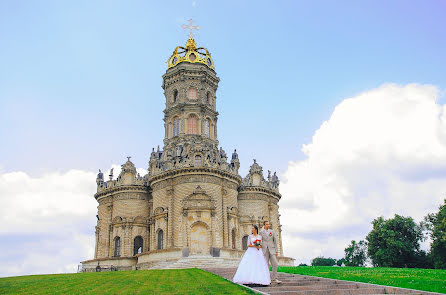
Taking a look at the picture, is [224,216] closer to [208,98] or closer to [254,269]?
[208,98]

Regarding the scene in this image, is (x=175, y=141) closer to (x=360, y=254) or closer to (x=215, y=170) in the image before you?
(x=215, y=170)

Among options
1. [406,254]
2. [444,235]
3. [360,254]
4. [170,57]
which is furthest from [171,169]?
[360,254]

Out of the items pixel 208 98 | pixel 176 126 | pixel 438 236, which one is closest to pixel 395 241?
pixel 438 236

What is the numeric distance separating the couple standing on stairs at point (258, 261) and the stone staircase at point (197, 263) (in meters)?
19.9

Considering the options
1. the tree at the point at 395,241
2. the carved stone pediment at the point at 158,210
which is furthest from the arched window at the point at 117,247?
the tree at the point at 395,241

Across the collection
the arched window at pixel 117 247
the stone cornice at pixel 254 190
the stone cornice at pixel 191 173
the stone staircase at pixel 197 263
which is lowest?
the stone staircase at pixel 197 263

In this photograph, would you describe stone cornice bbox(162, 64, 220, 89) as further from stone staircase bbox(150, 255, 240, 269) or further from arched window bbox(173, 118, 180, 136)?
stone staircase bbox(150, 255, 240, 269)

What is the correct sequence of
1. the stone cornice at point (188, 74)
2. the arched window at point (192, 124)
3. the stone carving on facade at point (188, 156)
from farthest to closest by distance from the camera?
the stone cornice at point (188, 74), the arched window at point (192, 124), the stone carving on facade at point (188, 156)

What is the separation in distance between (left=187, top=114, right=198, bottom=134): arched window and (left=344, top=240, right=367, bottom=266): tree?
35.6m

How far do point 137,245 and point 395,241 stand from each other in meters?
33.6

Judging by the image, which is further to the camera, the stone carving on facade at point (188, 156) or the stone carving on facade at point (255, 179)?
the stone carving on facade at point (255, 179)

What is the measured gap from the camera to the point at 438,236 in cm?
4559

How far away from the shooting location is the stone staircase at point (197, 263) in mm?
35156

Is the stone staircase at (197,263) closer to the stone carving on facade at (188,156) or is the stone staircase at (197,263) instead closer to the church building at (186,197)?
the church building at (186,197)
